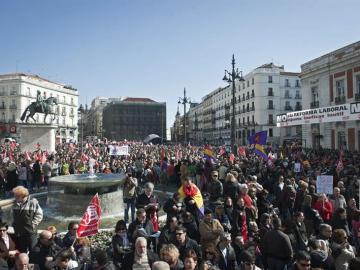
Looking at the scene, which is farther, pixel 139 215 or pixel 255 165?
pixel 255 165

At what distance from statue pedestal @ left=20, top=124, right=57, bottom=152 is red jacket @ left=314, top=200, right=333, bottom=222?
2022cm

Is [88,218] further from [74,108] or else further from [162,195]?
[74,108]

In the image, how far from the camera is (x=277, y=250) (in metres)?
5.42

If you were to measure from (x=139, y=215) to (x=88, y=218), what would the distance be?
88 centimetres

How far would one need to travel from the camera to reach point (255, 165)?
16594 mm

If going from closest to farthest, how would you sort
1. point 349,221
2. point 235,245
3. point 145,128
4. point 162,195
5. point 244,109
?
1. point 235,245
2. point 349,221
3. point 162,195
4. point 244,109
5. point 145,128

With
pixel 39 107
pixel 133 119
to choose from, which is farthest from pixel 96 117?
pixel 39 107

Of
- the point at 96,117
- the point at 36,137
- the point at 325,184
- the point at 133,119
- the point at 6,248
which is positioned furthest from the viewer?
the point at 96,117

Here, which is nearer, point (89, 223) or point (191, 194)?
point (89, 223)

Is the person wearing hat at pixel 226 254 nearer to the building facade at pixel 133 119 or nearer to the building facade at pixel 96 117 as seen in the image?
the building facade at pixel 133 119

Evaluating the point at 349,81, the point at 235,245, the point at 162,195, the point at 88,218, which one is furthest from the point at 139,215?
the point at 349,81

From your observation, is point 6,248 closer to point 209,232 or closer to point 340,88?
point 209,232

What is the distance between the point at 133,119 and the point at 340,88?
6630 cm

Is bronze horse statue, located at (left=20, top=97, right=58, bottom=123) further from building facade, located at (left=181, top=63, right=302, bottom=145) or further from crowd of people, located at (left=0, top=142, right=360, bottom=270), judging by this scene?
building facade, located at (left=181, top=63, right=302, bottom=145)
